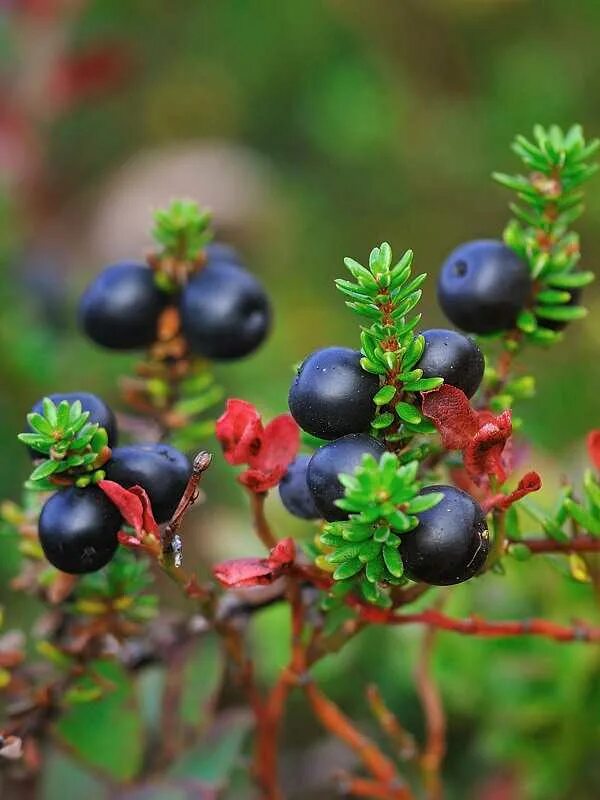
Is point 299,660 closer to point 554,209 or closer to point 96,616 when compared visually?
point 96,616

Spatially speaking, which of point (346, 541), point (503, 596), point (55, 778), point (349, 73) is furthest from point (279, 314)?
point (346, 541)

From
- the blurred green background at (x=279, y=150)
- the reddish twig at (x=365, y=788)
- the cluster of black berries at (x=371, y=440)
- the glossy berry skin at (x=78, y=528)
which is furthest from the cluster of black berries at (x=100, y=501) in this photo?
the blurred green background at (x=279, y=150)

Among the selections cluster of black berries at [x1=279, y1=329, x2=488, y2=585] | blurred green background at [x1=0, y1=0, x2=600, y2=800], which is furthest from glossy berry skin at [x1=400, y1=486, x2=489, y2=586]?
blurred green background at [x1=0, y1=0, x2=600, y2=800]

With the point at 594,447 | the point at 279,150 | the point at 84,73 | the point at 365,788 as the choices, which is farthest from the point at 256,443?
the point at 279,150

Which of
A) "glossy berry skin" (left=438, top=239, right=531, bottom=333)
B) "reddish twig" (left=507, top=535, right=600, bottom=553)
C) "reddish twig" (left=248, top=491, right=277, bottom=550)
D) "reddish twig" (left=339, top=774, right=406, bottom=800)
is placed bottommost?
"reddish twig" (left=339, top=774, right=406, bottom=800)

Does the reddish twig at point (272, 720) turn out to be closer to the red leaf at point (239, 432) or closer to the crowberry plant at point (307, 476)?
the crowberry plant at point (307, 476)

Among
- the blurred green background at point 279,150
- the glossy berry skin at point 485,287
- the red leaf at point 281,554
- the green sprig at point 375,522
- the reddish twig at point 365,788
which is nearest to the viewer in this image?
the green sprig at point 375,522

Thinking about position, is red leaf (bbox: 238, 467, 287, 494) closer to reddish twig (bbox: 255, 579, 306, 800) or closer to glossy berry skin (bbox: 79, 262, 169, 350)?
reddish twig (bbox: 255, 579, 306, 800)
